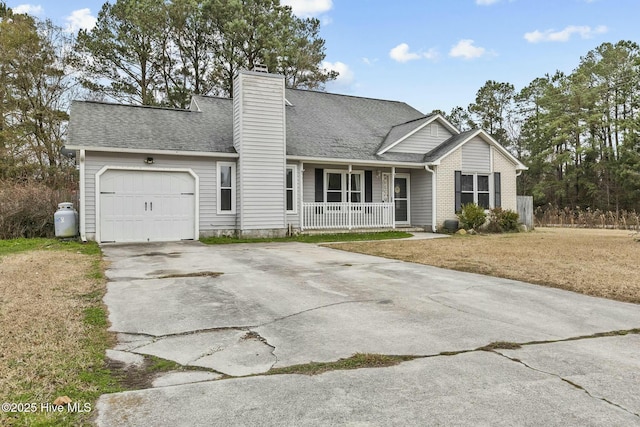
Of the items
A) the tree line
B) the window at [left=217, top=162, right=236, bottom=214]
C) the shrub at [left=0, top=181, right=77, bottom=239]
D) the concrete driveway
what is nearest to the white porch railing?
the window at [left=217, top=162, right=236, bottom=214]

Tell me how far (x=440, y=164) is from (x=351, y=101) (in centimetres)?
622

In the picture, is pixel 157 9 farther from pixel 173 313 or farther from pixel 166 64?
pixel 173 313

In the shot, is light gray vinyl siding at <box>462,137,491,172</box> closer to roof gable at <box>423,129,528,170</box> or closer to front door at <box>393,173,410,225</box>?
roof gable at <box>423,129,528,170</box>

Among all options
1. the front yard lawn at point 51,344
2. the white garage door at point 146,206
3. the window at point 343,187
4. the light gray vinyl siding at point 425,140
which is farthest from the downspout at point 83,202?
the light gray vinyl siding at point 425,140

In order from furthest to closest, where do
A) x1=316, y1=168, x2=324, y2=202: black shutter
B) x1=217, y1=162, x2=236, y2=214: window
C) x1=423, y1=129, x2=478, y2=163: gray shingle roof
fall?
x1=423, y1=129, x2=478, y2=163: gray shingle roof < x1=316, y1=168, x2=324, y2=202: black shutter < x1=217, y1=162, x2=236, y2=214: window

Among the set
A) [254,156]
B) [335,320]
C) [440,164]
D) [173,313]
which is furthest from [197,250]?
[440,164]

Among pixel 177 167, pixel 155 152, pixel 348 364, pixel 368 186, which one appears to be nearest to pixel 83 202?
pixel 155 152

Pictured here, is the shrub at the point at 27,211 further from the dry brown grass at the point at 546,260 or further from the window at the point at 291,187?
the dry brown grass at the point at 546,260

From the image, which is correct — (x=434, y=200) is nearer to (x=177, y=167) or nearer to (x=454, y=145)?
(x=454, y=145)

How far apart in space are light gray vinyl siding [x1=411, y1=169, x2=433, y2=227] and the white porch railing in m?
1.46

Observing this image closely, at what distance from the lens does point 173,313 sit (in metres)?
4.91

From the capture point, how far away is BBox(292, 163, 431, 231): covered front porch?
53.4ft

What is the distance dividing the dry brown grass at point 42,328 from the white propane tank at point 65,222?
18.2 ft

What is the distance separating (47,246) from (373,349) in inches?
429
